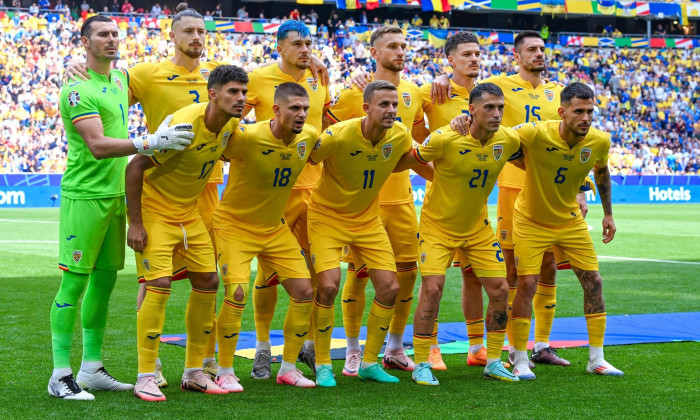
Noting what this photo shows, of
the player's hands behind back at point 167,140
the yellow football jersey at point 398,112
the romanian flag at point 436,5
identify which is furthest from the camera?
the romanian flag at point 436,5

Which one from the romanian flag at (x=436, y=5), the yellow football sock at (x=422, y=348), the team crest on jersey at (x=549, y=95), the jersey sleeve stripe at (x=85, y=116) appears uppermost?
the romanian flag at (x=436, y=5)

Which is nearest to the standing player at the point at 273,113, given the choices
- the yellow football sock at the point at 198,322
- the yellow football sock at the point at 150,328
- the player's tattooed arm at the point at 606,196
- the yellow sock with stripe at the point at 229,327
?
the yellow sock with stripe at the point at 229,327

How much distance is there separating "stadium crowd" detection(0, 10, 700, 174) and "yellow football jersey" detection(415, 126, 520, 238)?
70.5 feet

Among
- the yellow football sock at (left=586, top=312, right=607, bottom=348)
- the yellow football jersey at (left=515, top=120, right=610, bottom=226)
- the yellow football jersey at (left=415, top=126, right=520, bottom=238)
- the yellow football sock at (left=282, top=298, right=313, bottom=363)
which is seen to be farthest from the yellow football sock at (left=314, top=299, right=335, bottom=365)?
the yellow football sock at (left=586, top=312, right=607, bottom=348)

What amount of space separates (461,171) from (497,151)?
1.00 ft

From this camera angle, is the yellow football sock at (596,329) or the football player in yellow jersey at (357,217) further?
the yellow football sock at (596,329)

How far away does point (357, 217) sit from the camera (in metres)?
6.63

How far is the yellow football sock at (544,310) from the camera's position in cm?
723

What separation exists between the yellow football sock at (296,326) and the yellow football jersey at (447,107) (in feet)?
6.51

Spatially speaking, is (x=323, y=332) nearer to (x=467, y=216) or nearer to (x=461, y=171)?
(x=467, y=216)

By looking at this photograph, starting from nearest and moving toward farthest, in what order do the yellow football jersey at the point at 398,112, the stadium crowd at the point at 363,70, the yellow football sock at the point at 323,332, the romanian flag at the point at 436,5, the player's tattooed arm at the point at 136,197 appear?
the player's tattooed arm at the point at 136,197 → the yellow football sock at the point at 323,332 → the yellow football jersey at the point at 398,112 → the stadium crowd at the point at 363,70 → the romanian flag at the point at 436,5

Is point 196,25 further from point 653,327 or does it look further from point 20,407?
point 653,327

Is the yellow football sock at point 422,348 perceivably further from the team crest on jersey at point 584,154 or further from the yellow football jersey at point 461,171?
the team crest on jersey at point 584,154

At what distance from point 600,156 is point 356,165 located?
76.6 inches
